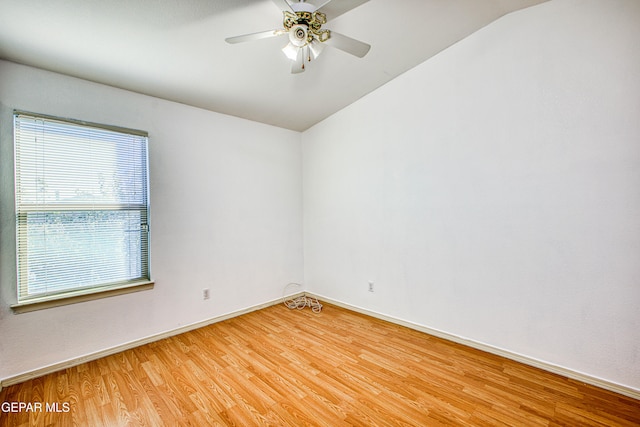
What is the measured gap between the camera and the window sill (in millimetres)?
2054

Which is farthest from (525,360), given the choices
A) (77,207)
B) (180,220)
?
(77,207)

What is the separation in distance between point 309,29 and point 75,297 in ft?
9.28

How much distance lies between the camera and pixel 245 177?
11.2 feet

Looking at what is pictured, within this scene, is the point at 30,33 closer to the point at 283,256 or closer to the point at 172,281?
the point at 172,281

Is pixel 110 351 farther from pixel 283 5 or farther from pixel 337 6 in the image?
pixel 337 6

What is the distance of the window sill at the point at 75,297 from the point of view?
6.74 feet

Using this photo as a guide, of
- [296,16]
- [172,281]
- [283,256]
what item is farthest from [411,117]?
[172,281]

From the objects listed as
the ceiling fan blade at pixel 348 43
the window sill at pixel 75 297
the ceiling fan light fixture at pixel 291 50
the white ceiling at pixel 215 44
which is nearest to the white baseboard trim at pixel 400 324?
the window sill at pixel 75 297

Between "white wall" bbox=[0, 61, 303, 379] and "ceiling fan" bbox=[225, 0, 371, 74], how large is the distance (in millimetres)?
1535

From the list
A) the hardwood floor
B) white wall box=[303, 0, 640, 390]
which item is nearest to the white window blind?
the hardwood floor

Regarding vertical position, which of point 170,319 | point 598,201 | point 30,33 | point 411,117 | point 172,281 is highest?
point 30,33

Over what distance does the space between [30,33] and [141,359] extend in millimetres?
2565

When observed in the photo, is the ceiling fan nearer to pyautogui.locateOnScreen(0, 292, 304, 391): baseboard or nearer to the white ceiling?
the white ceiling

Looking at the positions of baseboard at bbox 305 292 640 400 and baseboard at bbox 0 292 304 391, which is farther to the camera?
baseboard at bbox 0 292 304 391
